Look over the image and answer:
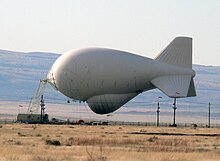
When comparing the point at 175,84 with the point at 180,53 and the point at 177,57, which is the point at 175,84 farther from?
the point at 180,53

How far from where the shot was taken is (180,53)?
375 ft

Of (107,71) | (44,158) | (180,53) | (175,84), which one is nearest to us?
(44,158)

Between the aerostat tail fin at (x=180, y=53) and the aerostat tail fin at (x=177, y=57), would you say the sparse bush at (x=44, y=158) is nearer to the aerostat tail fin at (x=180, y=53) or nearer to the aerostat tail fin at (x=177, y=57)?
the aerostat tail fin at (x=177, y=57)

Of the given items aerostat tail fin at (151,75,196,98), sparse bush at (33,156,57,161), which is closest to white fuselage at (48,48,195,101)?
aerostat tail fin at (151,75,196,98)

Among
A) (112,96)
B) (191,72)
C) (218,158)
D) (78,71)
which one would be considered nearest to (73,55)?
(78,71)

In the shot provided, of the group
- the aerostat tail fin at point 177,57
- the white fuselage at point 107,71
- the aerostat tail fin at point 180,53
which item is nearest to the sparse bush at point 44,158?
the aerostat tail fin at point 177,57

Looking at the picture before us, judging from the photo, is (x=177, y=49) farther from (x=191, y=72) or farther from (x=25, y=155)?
(x=25, y=155)

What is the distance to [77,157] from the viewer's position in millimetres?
45000

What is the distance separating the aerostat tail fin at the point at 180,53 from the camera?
11400 cm

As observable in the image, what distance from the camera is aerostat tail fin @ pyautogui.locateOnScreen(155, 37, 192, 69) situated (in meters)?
114

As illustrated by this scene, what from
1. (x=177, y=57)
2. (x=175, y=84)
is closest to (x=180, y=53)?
(x=177, y=57)

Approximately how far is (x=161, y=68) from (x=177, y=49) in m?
3.98

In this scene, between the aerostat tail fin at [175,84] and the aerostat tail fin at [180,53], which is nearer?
the aerostat tail fin at [175,84]

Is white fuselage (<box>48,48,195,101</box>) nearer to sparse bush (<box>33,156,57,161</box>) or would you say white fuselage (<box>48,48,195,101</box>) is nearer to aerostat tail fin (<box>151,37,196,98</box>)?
aerostat tail fin (<box>151,37,196,98</box>)
